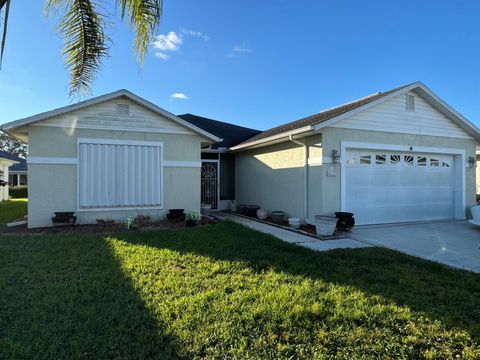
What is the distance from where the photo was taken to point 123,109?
386 inches

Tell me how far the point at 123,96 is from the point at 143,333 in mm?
8420

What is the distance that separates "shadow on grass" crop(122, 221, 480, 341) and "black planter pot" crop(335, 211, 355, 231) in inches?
80.6

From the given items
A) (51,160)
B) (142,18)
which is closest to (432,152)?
(142,18)

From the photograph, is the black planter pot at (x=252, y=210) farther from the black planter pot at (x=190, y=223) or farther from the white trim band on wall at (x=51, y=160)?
the white trim band on wall at (x=51, y=160)

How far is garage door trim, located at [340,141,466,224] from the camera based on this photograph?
9.45 m

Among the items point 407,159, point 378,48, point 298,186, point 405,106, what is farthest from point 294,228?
point 378,48

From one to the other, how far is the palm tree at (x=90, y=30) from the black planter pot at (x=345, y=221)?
6.91m

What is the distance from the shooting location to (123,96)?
9680mm

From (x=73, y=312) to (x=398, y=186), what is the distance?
1045cm

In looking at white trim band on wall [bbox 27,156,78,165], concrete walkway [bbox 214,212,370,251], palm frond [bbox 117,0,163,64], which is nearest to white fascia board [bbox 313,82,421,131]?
concrete walkway [bbox 214,212,370,251]

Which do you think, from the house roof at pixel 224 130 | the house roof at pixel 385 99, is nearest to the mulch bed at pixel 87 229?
the house roof at pixel 385 99

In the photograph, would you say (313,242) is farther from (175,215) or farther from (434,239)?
(175,215)

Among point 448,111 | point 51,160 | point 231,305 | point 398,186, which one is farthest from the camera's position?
point 448,111

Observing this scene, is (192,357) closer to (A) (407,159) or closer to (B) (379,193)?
(B) (379,193)
